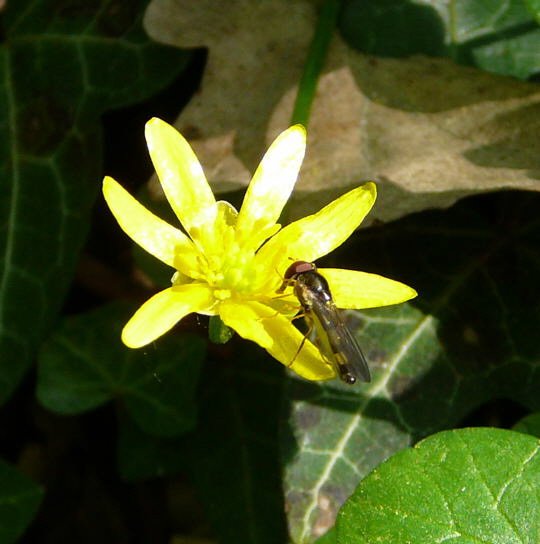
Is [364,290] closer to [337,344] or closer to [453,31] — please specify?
[337,344]

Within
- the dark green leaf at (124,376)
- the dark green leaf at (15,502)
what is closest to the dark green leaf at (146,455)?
the dark green leaf at (124,376)

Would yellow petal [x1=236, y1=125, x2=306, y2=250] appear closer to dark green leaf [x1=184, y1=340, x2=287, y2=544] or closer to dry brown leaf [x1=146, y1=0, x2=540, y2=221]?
dry brown leaf [x1=146, y1=0, x2=540, y2=221]

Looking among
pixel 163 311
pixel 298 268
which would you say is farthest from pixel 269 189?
pixel 163 311

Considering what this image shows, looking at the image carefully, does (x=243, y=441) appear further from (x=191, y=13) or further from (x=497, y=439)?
(x=191, y=13)

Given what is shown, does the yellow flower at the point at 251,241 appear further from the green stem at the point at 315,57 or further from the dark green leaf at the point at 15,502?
the dark green leaf at the point at 15,502

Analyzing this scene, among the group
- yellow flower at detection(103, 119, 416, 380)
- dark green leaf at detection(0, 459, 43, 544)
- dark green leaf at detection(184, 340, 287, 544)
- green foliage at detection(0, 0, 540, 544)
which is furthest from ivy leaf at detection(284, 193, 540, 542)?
dark green leaf at detection(0, 459, 43, 544)

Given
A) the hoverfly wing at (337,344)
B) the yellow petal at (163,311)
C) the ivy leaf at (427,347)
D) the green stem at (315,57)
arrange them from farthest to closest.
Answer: the green stem at (315,57) → the ivy leaf at (427,347) → the hoverfly wing at (337,344) → the yellow petal at (163,311)

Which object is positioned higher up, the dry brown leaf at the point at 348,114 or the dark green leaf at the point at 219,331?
the dry brown leaf at the point at 348,114
